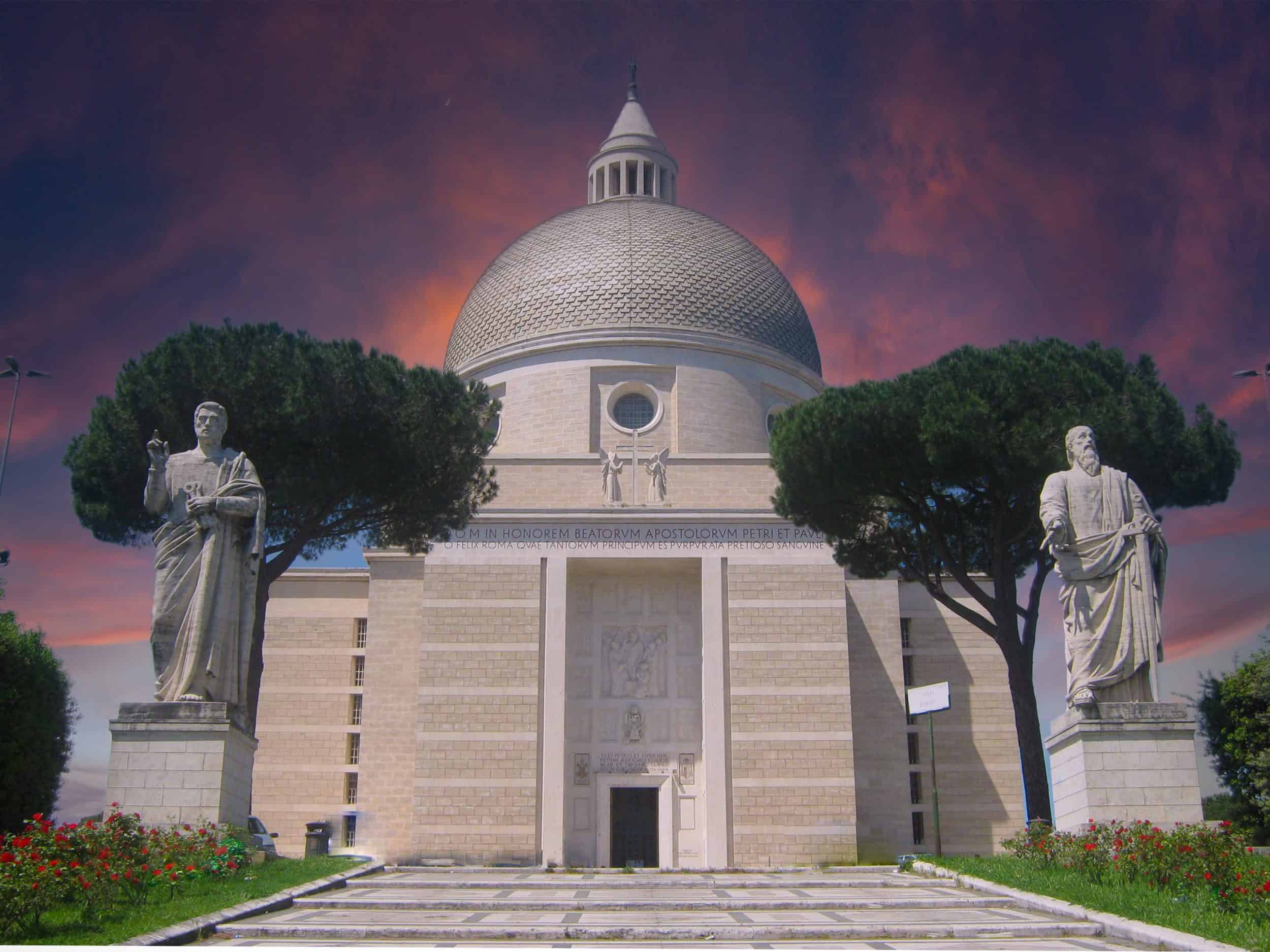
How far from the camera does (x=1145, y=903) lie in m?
9.68

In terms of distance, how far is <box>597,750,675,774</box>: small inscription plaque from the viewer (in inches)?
1069

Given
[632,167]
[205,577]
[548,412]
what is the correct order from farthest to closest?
[632,167] → [548,412] → [205,577]

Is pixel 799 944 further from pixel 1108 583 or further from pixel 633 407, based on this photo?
pixel 633 407

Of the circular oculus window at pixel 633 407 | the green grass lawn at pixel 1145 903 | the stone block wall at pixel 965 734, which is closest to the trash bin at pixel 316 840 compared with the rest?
the stone block wall at pixel 965 734

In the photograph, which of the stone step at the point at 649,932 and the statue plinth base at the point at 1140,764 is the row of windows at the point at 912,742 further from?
the stone step at the point at 649,932

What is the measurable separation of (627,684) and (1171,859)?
17.9 m

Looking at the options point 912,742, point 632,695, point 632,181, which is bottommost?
point 912,742

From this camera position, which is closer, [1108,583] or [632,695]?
[1108,583]

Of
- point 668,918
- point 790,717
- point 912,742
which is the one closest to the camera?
point 668,918

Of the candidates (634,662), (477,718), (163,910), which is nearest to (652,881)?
(163,910)

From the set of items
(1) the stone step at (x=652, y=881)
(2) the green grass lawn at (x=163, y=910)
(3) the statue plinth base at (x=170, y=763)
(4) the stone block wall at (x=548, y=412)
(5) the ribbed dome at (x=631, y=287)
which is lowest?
(1) the stone step at (x=652, y=881)

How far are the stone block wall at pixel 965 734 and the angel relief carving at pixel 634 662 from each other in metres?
6.39

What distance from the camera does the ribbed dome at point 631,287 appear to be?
1384 inches

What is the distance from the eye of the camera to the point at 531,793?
1017 inches
